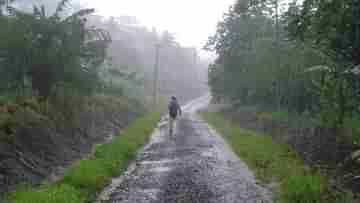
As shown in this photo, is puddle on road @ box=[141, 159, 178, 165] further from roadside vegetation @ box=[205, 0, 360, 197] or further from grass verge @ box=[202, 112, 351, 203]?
roadside vegetation @ box=[205, 0, 360, 197]

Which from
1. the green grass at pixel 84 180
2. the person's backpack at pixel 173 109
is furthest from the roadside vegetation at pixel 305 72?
the green grass at pixel 84 180

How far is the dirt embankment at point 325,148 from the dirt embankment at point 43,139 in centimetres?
670

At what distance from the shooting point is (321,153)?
10711mm

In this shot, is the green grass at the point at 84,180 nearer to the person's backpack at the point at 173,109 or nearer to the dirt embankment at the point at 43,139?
the dirt embankment at the point at 43,139

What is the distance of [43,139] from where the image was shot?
11.1m

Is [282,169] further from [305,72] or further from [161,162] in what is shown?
[305,72]

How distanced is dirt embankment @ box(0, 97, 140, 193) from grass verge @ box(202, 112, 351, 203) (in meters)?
5.25

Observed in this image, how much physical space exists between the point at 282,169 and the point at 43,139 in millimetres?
6761

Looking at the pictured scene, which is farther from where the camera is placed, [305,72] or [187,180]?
[305,72]

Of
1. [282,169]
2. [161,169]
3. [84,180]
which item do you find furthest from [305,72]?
[84,180]

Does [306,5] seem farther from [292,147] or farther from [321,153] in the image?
[292,147]

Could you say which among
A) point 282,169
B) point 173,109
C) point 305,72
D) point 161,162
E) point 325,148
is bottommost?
point 161,162

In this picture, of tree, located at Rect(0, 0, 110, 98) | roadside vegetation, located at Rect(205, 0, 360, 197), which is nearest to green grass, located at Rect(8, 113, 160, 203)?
tree, located at Rect(0, 0, 110, 98)

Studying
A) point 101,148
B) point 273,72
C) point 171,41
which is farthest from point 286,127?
point 171,41
